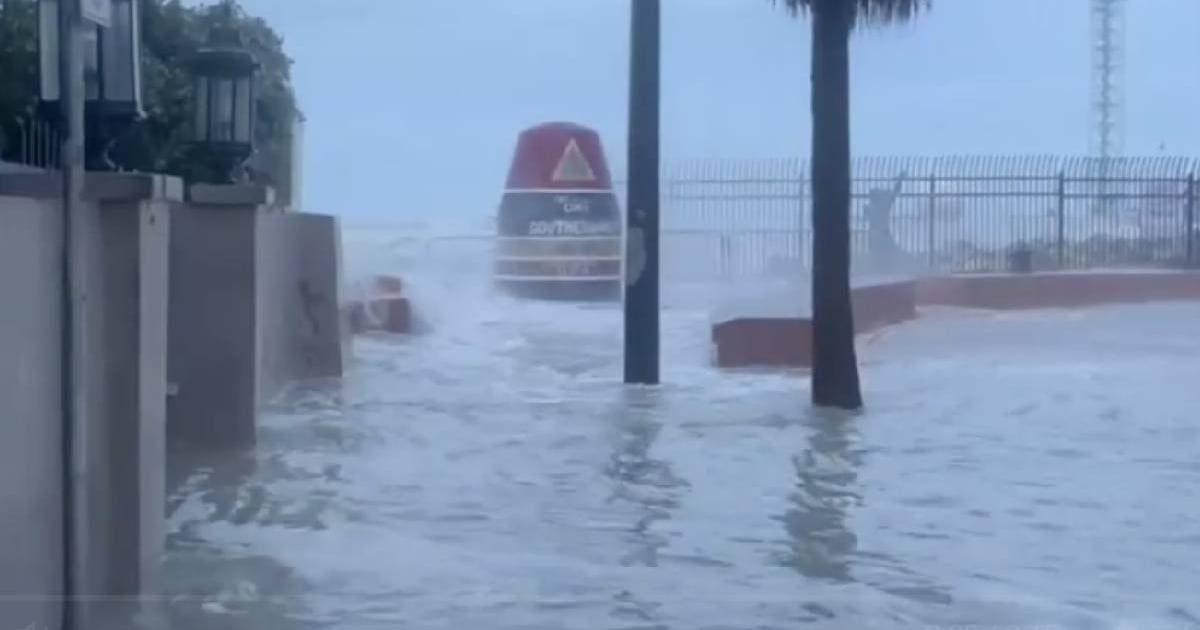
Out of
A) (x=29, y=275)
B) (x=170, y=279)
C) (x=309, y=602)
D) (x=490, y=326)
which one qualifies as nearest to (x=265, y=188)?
(x=170, y=279)

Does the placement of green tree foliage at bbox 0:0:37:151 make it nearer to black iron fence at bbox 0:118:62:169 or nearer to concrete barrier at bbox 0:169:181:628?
black iron fence at bbox 0:118:62:169

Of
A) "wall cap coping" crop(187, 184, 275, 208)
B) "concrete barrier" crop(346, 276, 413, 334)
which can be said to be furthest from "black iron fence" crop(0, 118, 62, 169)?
"concrete barrier" crop(346, 276, 413, 334)

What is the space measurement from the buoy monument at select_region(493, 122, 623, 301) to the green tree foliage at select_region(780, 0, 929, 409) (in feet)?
52.6

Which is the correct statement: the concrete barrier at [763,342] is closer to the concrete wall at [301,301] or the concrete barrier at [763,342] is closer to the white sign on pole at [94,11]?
the concrete wall at [301,301]

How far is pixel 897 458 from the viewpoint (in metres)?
14.1

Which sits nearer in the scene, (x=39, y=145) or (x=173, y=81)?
(x=39, y=145)

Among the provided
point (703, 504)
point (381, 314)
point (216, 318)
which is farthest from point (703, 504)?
point (381, 314)

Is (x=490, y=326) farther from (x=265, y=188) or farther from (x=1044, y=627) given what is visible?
(x=1044, y=627)

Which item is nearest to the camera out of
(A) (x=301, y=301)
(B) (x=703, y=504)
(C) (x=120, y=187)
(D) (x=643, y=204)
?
(C) (x=120, y=187)

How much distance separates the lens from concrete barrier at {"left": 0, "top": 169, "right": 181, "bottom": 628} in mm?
7855

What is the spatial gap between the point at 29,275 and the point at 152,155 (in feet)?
36.4

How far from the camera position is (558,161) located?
109ft

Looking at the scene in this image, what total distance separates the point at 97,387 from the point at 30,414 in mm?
963

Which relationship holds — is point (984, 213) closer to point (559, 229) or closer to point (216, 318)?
point (559, 229)
